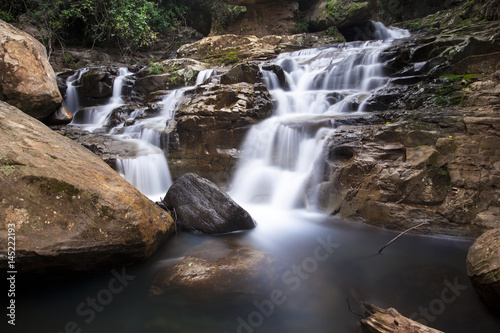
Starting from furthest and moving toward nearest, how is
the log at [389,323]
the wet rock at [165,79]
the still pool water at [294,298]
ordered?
the wet rock at [165,79]
the still pool water at [294,298]
the log at [389,323]

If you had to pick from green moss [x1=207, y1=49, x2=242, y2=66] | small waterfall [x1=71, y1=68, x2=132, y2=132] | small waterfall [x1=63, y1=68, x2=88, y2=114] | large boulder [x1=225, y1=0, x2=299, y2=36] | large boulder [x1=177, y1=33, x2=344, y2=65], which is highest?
large boulder [x1=225, y1=0, x2=299, y2=36]

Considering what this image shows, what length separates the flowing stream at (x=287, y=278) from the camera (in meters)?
2.77

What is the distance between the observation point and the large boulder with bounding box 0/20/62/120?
5730 millimetres

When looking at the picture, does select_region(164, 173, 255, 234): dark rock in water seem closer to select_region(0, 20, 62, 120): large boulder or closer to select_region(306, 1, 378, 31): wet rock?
select_region(0, 20, 62, 120): large boulder

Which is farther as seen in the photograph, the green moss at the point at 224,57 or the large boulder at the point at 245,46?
the large boulder at the point at 245,46

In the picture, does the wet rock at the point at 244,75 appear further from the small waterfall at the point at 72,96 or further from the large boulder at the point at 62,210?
the small waterfall at the point at 72,96

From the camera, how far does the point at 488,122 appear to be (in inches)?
185

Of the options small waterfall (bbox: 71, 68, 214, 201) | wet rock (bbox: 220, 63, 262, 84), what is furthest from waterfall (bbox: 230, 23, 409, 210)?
small waterfall (bbox: 71, 68, 214, 201)

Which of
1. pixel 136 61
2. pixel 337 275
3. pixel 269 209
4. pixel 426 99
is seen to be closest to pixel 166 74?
pixel 136 61

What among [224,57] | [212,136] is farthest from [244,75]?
[224,57]

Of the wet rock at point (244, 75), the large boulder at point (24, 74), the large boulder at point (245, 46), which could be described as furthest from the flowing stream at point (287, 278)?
the large boulder at point (245, 46)

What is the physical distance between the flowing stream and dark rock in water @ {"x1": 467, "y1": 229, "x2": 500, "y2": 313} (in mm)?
184

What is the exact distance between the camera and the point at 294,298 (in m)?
3.15

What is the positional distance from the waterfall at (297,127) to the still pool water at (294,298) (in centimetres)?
240
